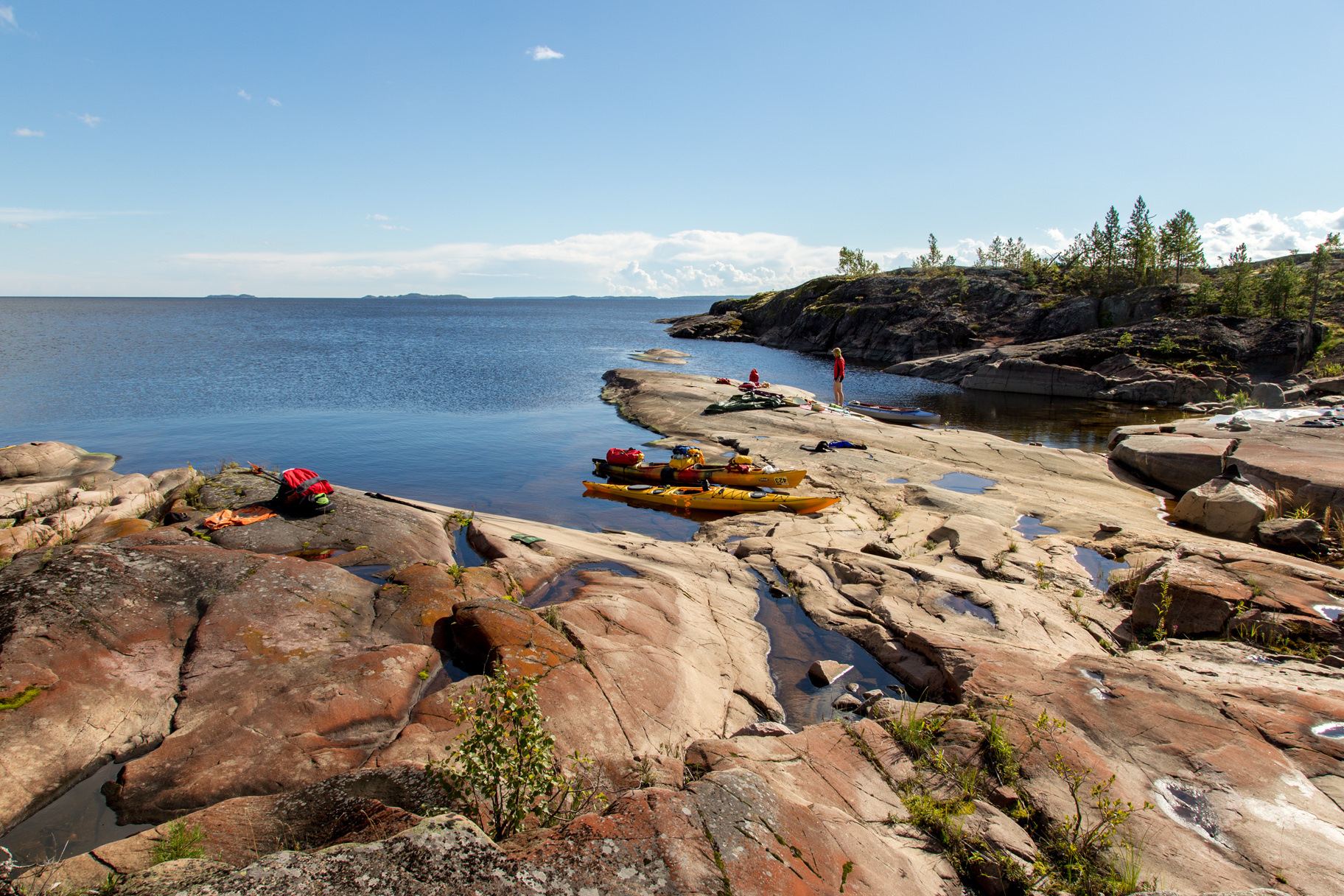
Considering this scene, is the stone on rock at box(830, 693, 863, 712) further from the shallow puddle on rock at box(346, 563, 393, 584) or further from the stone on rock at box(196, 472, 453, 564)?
the shallow puddle on rock at box(346, 563, 393, 584)

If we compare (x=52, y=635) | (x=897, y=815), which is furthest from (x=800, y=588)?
(x=52, y=635)

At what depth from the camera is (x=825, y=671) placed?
10484 mm

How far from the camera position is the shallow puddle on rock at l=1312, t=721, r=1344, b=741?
22.8 feet

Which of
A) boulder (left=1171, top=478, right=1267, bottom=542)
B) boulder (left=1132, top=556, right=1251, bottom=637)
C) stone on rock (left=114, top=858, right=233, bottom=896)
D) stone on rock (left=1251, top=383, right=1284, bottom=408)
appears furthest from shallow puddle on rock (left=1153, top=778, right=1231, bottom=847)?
stone on rock (left=1251, top=383, right=1284, bottom=408)

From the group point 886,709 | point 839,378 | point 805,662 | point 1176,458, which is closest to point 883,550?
point 805,662

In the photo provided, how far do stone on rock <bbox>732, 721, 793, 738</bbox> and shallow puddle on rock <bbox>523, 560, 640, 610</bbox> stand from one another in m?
4.15

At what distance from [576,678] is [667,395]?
95.2 feet

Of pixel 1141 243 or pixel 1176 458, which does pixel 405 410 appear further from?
pixel 1141 243

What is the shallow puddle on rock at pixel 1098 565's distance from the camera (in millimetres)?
13531

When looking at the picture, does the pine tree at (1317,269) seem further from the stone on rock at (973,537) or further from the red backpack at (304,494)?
the red backpack at (304,494)

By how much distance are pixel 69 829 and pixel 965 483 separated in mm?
22457

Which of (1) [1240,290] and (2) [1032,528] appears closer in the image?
(2) [1032,528]

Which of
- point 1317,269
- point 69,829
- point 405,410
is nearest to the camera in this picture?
point 69,829

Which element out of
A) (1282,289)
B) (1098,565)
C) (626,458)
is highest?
(1282,289)
